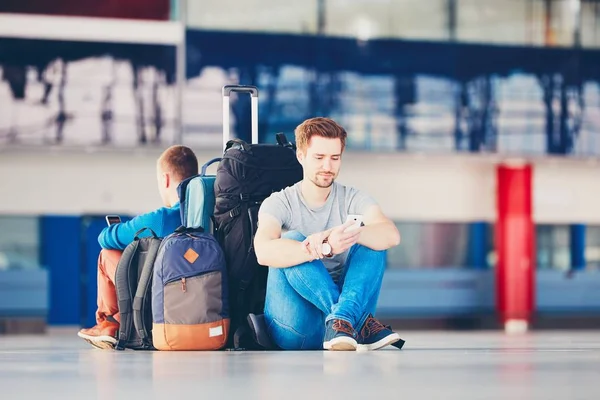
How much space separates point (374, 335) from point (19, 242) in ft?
36.6

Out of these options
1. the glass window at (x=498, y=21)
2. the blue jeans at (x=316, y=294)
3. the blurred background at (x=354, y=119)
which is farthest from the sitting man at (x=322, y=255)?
the glass window at (x=498, y=21)

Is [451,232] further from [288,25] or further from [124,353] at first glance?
[124,353]

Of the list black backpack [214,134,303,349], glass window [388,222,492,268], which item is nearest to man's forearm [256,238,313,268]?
black backpack [214,134,303,349]

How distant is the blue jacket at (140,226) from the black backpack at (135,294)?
164 mm

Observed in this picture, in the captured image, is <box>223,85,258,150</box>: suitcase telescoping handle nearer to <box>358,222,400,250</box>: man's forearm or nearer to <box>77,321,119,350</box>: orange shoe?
<box>77,321,119,350</box>: orange shoe

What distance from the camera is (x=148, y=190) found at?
1591cm

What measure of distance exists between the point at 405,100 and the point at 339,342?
1110 centimetres

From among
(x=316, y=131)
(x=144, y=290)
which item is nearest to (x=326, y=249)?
(x=316, y=131)

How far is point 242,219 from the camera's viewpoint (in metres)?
5.79

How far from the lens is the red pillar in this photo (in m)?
16.7

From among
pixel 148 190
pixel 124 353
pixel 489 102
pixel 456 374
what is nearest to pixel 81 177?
pixel 148 190

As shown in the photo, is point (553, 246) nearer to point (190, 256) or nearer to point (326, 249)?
point (190, 256)

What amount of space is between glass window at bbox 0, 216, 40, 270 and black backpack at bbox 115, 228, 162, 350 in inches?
397

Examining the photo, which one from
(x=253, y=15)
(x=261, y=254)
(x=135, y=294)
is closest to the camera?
(x=261, y=254)
